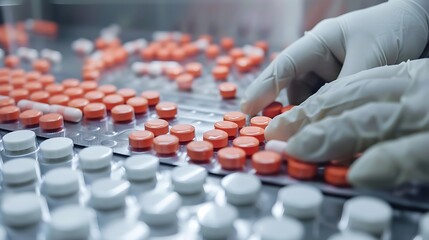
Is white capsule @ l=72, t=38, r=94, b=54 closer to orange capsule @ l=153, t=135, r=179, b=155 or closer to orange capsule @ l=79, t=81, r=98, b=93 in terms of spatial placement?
orange capsule @ l=79, t=81, r=98, b=93

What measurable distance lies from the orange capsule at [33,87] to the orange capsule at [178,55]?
0.56 m

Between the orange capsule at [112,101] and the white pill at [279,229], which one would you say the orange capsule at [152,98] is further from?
the white pill at [279,229]

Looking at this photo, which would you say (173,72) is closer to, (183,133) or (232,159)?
(183,133)

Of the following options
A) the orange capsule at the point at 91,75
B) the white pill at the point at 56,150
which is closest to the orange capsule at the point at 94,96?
the orange capsule at the point at 91,75

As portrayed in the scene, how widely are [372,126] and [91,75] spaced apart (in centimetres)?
109

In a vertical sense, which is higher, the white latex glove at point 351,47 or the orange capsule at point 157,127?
the white latex glove at point 351,47

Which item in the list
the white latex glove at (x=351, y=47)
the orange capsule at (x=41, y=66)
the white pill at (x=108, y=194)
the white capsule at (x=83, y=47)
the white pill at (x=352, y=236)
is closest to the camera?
the white pill at (x=352, y=236)

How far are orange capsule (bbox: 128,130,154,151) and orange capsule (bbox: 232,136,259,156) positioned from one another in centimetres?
20

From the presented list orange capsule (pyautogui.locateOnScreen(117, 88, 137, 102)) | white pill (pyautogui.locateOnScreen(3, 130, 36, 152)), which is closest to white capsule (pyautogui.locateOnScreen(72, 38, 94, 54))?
orange capsule (pyautogui.locateOnScreen(117, 88, 137, 102))

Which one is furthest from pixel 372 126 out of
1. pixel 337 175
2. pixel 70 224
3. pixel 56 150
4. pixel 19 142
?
pixel 19 142

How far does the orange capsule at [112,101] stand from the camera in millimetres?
1304

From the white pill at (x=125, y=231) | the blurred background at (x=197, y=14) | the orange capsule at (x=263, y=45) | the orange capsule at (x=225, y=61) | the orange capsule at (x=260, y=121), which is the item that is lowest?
the white pill at (x=125, y=231)

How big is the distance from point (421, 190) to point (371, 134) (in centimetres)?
13

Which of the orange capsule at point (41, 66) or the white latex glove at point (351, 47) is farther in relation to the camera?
the orange capsule at point (41, 66)
